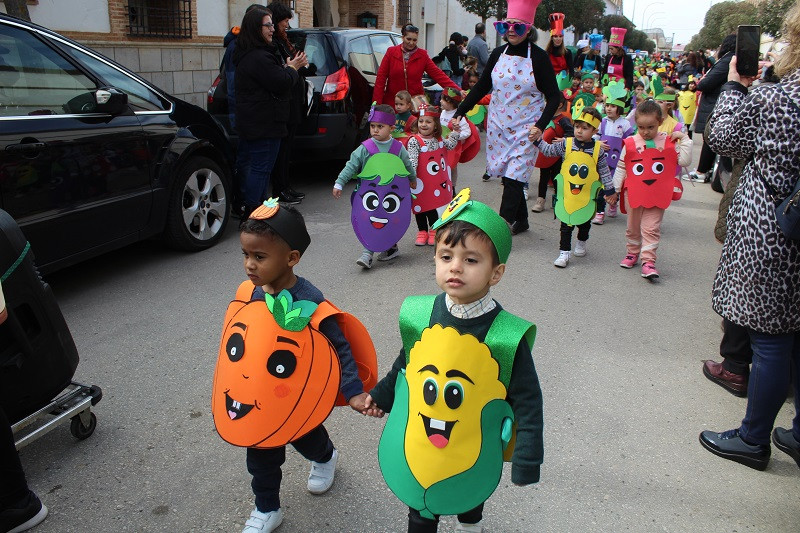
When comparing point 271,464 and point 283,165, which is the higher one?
point 283,165

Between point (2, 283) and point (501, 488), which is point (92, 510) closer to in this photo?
point (2, 283)

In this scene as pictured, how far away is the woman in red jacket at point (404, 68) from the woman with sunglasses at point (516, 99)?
1.66 m

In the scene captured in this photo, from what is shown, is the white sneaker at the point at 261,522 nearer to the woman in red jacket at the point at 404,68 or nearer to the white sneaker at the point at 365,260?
the white sneaker at the point at 365,260

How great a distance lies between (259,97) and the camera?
6316 millimetres

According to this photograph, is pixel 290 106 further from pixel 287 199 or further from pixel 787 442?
pixel 787 442

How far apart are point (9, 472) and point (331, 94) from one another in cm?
619

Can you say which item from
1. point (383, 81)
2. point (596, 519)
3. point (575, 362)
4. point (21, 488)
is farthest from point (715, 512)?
point (383, 81)

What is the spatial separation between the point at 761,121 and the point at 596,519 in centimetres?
177

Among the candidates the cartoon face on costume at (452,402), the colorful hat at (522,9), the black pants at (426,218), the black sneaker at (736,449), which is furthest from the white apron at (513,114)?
the cartoon face on costume at (452,402)

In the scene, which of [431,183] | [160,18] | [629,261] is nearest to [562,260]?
[629,261]

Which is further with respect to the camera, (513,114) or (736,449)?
(513,114)

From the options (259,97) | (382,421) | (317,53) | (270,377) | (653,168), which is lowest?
(382,421)

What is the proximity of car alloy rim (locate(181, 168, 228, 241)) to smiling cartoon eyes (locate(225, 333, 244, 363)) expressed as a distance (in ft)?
11.8

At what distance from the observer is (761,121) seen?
2.90m
